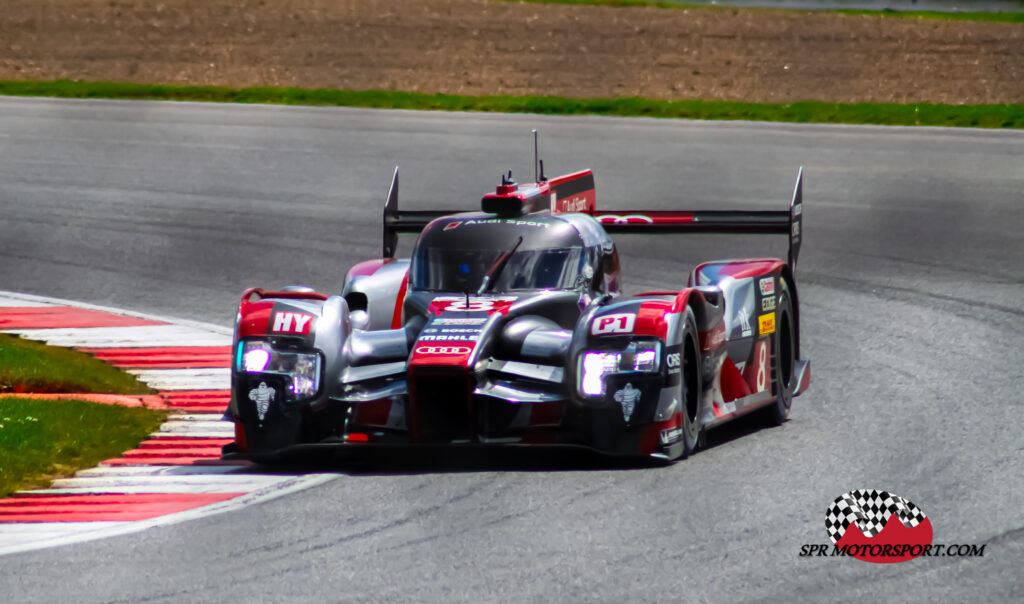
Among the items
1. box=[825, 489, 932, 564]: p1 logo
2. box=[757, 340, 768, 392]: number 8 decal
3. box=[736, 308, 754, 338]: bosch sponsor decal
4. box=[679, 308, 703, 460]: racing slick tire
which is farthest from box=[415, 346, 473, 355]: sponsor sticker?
box=[757, 340, 768, 392]: number 8 decal

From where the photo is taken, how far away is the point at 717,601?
6.21 meters

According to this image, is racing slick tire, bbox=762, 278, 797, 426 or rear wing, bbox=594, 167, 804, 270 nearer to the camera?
racing slick tire, bbox=762, 278, 797, 426

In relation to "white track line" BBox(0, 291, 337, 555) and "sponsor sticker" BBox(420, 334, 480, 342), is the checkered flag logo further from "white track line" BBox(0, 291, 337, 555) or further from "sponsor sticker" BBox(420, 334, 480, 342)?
"white track line" BBox(0, 291, 337, 555)

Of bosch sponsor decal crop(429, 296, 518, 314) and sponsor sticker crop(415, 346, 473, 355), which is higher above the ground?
bosch sponsor decal crop(429, 296, 518, 314)

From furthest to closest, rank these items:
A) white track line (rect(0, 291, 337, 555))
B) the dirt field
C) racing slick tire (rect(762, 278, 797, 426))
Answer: the dirt field → racing slick tire (rect(762, 278, 797, 426)) → white track line (rect(0, 291, 337, 555))

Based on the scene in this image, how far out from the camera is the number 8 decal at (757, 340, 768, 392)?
10.1 meters

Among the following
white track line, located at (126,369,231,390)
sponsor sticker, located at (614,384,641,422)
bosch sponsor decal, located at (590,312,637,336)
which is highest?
bosch sponsor decal, located at (590,312,637,336)

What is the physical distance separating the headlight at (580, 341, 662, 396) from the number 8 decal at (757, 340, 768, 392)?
5.48 ft

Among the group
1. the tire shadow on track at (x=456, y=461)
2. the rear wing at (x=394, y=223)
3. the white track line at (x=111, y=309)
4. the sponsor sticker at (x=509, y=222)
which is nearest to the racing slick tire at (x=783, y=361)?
the tire shadow on track at (x=456, y=461)

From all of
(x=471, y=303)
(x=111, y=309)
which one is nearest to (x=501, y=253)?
(x=471, y=303)

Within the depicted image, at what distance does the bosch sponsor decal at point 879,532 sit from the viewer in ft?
22.3

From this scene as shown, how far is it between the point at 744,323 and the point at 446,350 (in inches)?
92.5

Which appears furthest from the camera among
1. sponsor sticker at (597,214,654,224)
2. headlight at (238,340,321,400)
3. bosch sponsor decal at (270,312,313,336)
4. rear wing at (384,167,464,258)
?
rear wing at (384,167,464,258)

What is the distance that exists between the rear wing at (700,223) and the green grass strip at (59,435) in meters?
3.40
